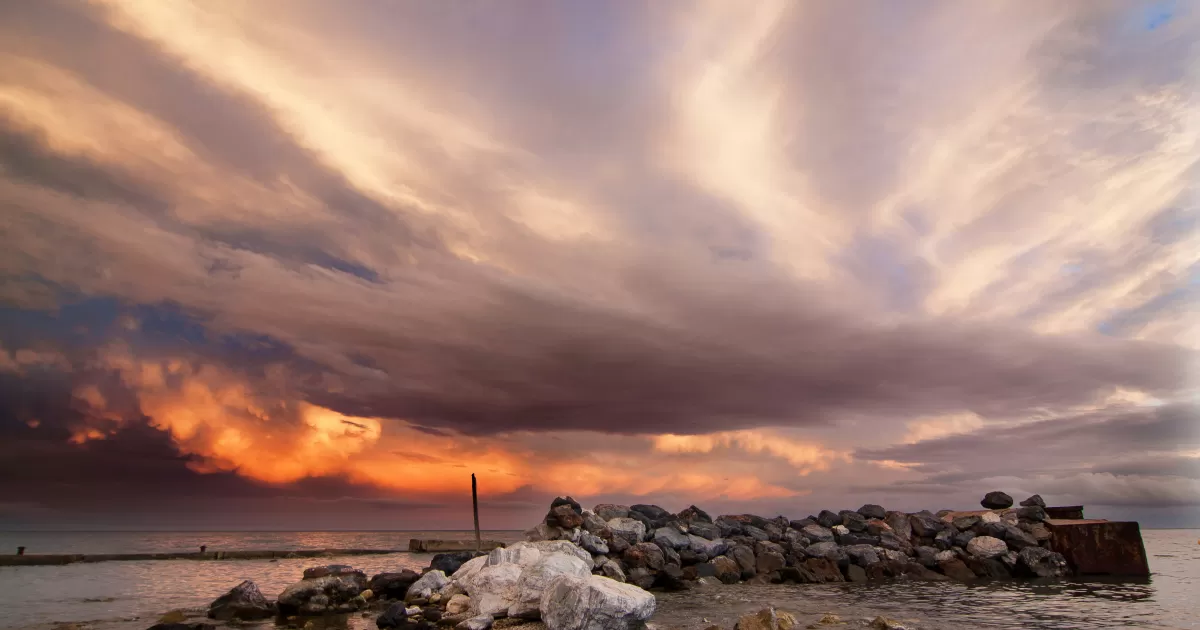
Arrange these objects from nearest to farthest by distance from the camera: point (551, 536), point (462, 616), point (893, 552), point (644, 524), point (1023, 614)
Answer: point (462, 616) < point (1023, 614) < point (551, 536) < point (644, 524) < point (893, 552)

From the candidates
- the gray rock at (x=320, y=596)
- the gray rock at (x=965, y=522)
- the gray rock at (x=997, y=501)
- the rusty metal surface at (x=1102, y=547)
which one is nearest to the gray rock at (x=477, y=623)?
the gray rock at (x=320, y=596)

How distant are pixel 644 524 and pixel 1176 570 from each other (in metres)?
25.0

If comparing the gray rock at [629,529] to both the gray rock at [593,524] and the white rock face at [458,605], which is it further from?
the white rock face at [458,605]

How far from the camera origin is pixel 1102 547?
26953 millimetres

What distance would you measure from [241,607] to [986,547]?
27.2m

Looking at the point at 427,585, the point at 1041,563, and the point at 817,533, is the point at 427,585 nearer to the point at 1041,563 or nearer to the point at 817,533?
the point at 817,533

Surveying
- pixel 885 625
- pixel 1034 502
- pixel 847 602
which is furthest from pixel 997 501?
pixel 885 625

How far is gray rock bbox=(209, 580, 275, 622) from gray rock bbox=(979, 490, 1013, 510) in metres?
31.5

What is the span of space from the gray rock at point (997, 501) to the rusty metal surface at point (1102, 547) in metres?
4.18

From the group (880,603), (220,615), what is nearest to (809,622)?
(880,603)

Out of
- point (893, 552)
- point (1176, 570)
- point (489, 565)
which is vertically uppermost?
point (489, 565)

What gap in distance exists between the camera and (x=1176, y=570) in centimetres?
3034

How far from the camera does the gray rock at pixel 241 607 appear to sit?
1667 centimetres

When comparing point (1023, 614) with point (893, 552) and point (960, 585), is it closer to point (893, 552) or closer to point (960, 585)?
point (960, 585)
